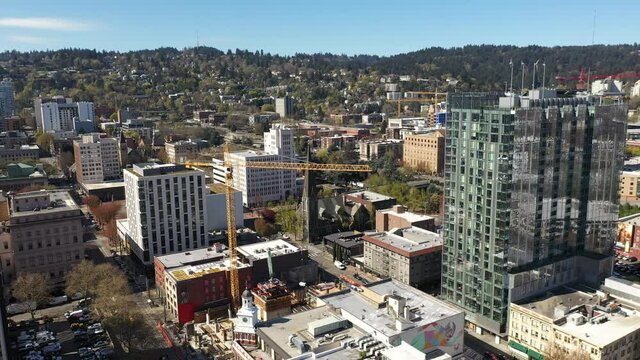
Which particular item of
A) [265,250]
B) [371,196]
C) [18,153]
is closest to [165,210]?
[265,250]

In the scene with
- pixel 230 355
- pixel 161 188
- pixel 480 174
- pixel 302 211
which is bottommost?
pixel 230 355

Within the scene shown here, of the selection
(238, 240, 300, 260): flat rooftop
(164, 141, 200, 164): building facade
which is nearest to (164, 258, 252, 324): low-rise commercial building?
(238, 240, 300, 260): flat rooftop

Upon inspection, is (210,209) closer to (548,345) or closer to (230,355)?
(230,355)

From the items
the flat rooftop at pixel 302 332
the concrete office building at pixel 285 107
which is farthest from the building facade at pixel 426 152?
the concrete office building at pixel 285 107

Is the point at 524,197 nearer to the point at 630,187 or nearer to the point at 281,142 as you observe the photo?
the point at 630,187

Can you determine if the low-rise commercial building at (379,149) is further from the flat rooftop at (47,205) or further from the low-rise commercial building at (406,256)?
the flat rooftop at (47,205)

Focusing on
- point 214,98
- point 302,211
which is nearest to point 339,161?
point 302,211
